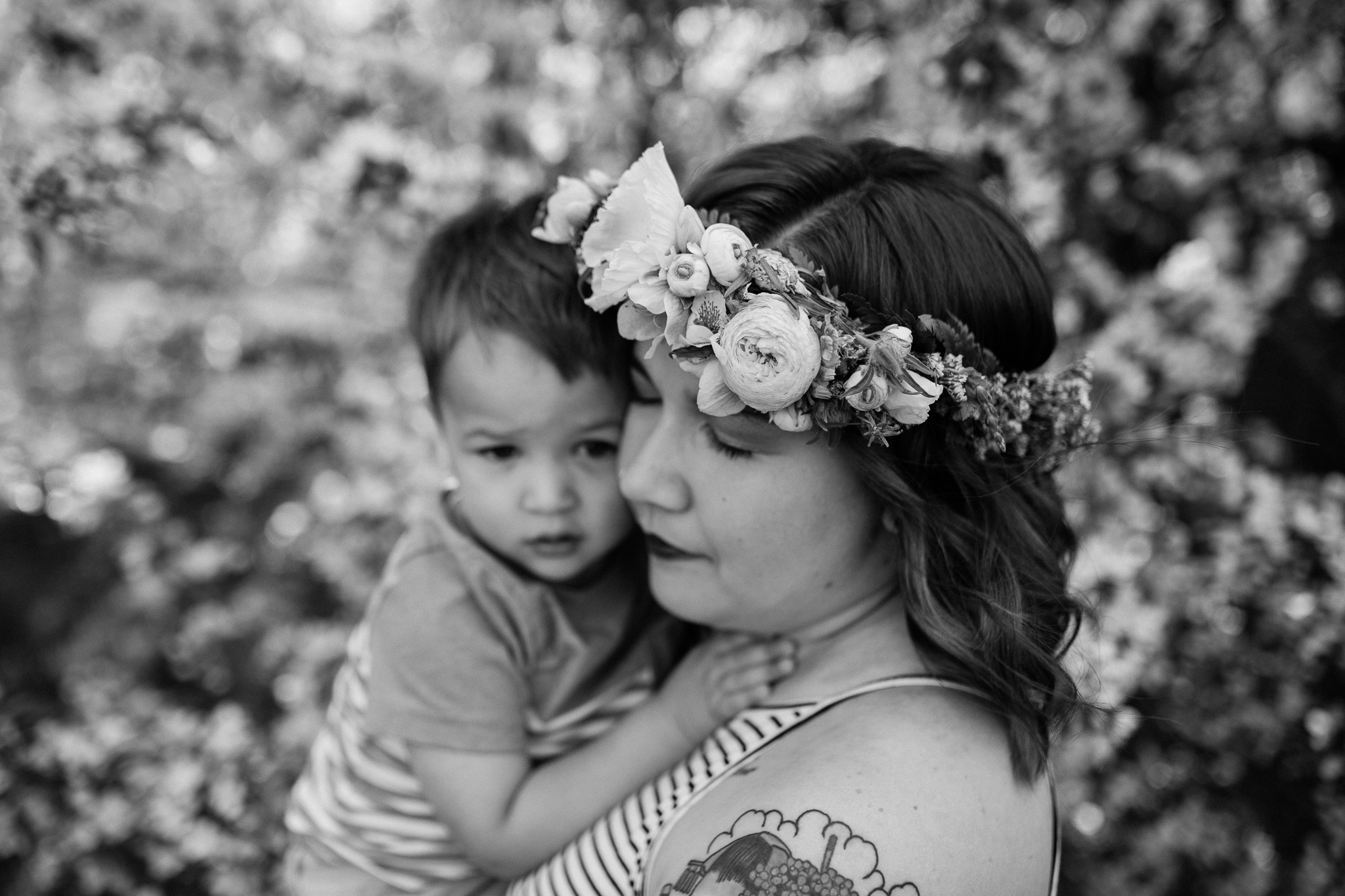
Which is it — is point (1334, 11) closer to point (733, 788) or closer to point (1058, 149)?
point (1058, 149)

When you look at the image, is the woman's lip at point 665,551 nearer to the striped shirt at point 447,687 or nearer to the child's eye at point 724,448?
the child's eye at point 724,448

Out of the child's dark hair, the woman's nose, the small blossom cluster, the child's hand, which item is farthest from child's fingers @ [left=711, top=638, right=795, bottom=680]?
the child's dark hair

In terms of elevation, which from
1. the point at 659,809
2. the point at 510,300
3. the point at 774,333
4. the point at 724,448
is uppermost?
the point at 774,333

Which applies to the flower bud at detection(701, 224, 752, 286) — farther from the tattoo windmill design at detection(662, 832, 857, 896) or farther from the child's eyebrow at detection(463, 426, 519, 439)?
the tattoo windmill design at detection(662, 832, 857, 896)

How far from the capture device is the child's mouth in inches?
70.6

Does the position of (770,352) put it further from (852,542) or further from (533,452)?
(533,452)

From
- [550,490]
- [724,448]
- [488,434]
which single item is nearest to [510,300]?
[488,434]

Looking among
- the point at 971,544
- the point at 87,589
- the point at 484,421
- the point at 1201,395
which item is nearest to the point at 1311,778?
the point at 1201,395

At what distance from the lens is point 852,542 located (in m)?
1.45

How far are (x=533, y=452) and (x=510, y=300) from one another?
0.30 meters

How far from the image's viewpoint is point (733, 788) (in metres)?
1.31

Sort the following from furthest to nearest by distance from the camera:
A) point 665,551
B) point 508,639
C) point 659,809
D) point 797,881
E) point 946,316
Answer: point 508,639 < point 665,551 < point 659,809 < point 946,316 < point 797,881

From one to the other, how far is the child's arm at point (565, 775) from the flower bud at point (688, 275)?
0.68 metres

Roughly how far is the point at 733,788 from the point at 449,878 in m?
0.87
